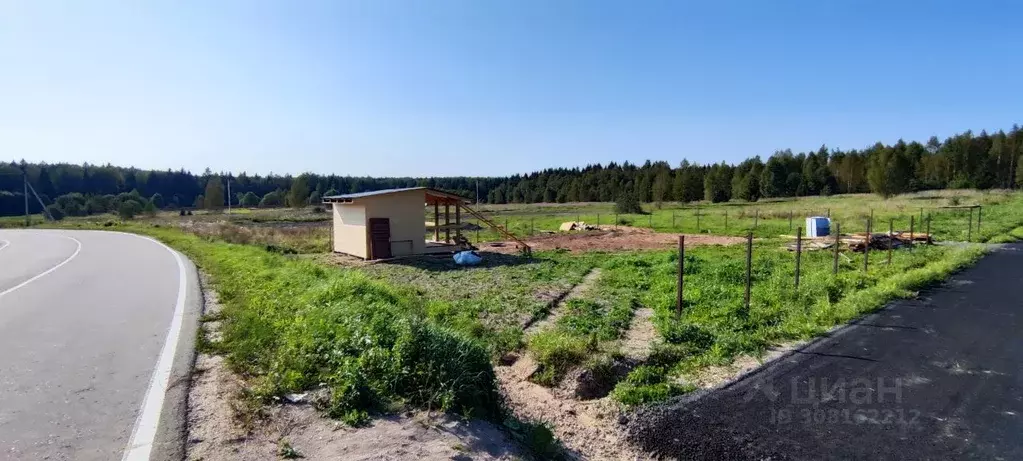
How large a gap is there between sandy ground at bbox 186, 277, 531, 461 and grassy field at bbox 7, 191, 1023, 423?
223mm

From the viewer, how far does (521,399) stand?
6.54m

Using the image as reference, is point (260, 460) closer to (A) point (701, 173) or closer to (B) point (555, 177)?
(A) point (701, 173)

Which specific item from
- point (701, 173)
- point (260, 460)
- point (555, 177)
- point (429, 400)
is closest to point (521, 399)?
point (429, 400)

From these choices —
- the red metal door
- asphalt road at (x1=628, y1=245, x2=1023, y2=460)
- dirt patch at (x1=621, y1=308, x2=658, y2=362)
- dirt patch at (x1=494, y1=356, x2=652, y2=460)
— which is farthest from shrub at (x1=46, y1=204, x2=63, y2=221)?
asphalt road at (x1=628, y1=245, x2=1023, y2=460)

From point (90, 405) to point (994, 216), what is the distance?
1872 inches

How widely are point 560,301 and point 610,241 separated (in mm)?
16629

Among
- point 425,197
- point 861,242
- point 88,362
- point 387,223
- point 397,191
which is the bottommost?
point 861,242

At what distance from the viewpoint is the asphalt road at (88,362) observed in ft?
13.9

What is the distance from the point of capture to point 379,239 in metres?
21.1

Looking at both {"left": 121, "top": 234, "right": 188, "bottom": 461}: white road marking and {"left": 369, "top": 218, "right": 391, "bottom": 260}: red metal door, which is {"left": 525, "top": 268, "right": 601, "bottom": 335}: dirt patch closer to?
{"left": 121, "top": 234, "right": 188, "bottom": 461}: white road marking

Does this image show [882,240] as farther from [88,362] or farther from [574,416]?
[88,362]

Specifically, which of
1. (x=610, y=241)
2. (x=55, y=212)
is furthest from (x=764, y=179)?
(x=55, y=212)

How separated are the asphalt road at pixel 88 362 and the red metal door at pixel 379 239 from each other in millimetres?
8286

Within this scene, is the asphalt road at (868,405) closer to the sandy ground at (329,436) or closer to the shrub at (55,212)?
the sandy ground at (329,436)
